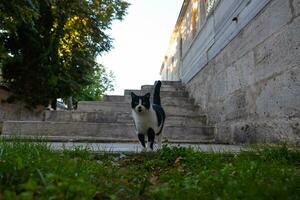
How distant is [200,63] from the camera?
7926 mm

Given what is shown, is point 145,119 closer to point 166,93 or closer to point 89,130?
point 89,130

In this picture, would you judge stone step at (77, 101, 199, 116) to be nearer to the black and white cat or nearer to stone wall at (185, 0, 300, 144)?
stone wall at (185, 0, 300, 144)

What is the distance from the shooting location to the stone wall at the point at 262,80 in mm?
3377

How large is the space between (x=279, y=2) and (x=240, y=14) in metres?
1.38

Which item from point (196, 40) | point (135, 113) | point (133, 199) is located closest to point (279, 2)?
point (135, 113)

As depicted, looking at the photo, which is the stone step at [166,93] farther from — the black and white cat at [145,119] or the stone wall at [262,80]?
the black and white cat at [145,119]

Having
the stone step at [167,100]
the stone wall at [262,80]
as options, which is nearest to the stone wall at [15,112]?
the stone step at [167,100]

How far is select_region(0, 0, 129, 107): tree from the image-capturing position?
7.91 meters

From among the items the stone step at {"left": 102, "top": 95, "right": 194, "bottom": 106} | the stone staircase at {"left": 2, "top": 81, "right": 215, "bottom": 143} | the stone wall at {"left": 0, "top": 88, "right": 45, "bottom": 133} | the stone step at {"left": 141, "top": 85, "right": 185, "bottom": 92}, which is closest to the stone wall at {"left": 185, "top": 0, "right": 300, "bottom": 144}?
the stone staircase at {"left": 2, "top": 81, "right": 215, "bottom": 143}

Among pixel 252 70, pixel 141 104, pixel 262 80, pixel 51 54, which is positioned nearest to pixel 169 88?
pixel 51 54

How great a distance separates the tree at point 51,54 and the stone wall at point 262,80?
14.1 feet

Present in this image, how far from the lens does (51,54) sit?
8148mm

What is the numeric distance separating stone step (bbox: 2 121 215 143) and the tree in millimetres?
2530

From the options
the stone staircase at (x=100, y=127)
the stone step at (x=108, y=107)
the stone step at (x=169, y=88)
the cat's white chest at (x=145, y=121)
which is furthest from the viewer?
the stone step at (x=169, y=88)
